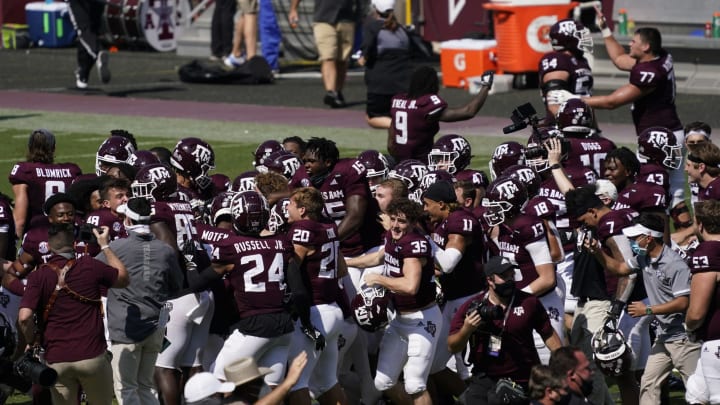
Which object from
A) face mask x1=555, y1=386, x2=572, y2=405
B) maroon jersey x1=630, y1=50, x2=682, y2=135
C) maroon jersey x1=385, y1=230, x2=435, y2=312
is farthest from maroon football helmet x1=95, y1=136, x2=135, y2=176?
face mask x1=555, y1=386, x2=572, y2=405

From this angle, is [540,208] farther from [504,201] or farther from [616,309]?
[616,309]

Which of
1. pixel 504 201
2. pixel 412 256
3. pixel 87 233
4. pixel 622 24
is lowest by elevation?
pixel 622 24

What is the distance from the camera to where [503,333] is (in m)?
8.66

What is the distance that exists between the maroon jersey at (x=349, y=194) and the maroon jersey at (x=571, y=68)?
2967 millimetres

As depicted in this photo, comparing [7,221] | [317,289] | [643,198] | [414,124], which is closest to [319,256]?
[317,289]

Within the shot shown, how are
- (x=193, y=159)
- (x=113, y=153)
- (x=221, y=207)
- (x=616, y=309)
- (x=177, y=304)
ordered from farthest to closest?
(x=113, y=153) → (x=193, y=159) → (x=221, y=207) → (x=177, y=304) → (x=616, y=309)

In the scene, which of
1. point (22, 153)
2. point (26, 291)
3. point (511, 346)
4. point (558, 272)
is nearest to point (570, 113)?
point (558, 272)

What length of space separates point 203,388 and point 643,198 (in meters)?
4.77

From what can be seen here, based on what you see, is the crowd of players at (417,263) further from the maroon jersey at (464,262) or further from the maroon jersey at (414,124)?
→ the maroon jersey at (414,124)

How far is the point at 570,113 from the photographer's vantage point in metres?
12.3

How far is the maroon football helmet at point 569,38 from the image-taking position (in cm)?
1377

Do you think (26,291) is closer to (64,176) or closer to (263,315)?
(263,315)

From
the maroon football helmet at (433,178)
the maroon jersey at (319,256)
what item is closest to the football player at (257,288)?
the maroon jersey at (319,256)

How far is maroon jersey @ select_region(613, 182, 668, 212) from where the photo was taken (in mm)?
10789
